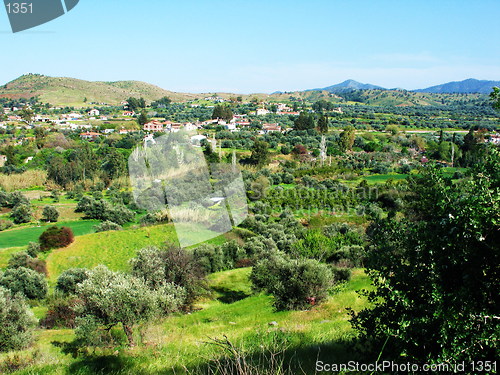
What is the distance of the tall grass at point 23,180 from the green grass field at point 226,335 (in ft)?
131

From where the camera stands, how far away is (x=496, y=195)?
3.46 meters

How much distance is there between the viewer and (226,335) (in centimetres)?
764

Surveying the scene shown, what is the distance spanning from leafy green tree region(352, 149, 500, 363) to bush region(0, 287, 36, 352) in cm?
1019

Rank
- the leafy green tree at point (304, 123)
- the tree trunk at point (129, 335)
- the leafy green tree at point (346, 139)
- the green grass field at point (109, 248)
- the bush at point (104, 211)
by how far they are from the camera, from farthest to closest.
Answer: the leafy green tree at point (304, 123)
the leafy green tree at point (346, 139)
the bush at point (104, 211)
the green grass field at point (109, 248)
the tree trunk at point (129, 335)

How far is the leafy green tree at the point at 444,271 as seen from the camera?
3.43 metres

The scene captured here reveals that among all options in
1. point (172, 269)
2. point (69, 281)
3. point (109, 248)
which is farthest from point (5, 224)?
point (172, 269)

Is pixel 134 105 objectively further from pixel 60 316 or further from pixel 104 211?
pixel 60 316

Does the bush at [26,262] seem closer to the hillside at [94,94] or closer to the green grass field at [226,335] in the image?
the green grass field at [226,335]

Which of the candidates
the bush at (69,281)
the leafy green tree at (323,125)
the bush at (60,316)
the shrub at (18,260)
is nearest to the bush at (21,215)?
the shrub at (18,260)

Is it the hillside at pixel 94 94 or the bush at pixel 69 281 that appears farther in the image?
the hillside at pixel 94 94

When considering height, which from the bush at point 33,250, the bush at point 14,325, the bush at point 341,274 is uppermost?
the bush at point 14,325

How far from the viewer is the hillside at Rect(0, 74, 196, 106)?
131 metres

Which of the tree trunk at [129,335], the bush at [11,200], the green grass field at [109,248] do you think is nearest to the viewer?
the tree trunk at [129,335]

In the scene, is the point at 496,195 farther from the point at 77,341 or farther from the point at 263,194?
the point at 263,194
